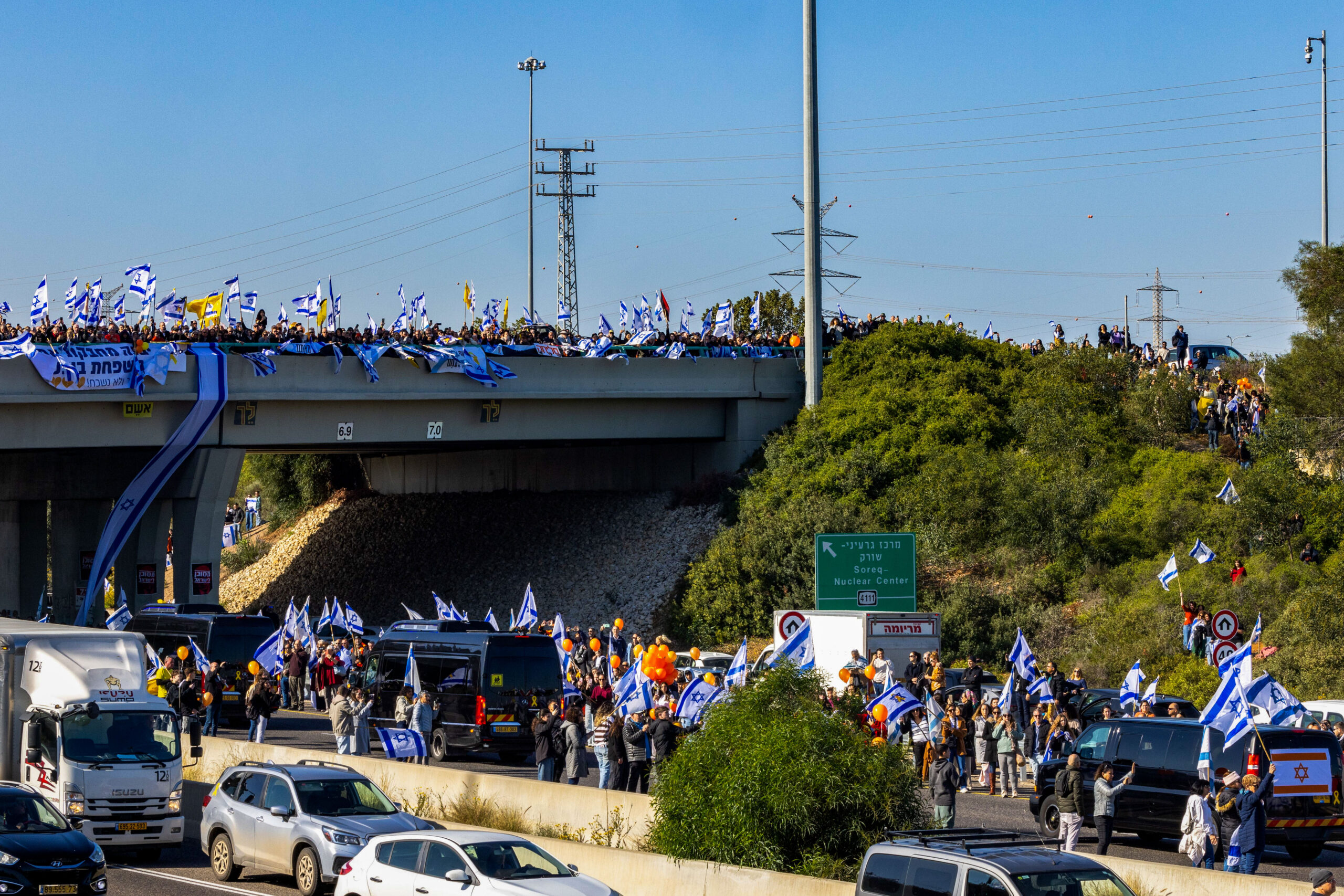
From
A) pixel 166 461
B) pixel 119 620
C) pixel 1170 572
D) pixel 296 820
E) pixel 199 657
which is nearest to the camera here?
pixel 296 820

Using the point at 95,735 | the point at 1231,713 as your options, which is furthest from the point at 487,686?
the point at 1231,713

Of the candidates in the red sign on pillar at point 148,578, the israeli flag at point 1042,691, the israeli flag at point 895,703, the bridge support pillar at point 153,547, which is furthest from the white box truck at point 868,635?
the red sign on pillar at point 148,578

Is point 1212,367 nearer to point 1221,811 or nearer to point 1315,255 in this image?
point 1315,255

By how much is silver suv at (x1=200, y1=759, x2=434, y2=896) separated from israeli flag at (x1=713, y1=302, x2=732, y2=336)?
3384cm

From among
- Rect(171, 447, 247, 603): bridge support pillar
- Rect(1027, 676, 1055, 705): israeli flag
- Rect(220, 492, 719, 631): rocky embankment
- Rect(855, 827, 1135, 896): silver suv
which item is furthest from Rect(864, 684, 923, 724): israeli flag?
Rect(171, 447, 247, 603): bridge support pillar

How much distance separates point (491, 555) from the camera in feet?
179

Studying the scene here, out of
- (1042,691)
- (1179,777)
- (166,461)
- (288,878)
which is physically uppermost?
(166,461)

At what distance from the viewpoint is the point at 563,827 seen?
61.0 ft

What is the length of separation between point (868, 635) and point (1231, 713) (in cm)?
1131

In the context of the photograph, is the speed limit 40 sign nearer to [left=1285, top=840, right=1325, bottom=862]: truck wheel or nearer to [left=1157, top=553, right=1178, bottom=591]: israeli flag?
[left=1285, top=840, right=1325, bottom=862]: truck wheel

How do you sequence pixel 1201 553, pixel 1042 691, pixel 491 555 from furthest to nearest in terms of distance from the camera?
pixel 491 555 < pixel 1201 553 < pixel 1042 691

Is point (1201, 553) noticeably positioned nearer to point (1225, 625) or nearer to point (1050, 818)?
point (1225, 625)

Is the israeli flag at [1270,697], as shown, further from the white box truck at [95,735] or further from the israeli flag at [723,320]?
the israeli flag at [723,320]

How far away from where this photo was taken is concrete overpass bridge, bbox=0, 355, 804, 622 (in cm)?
4088
